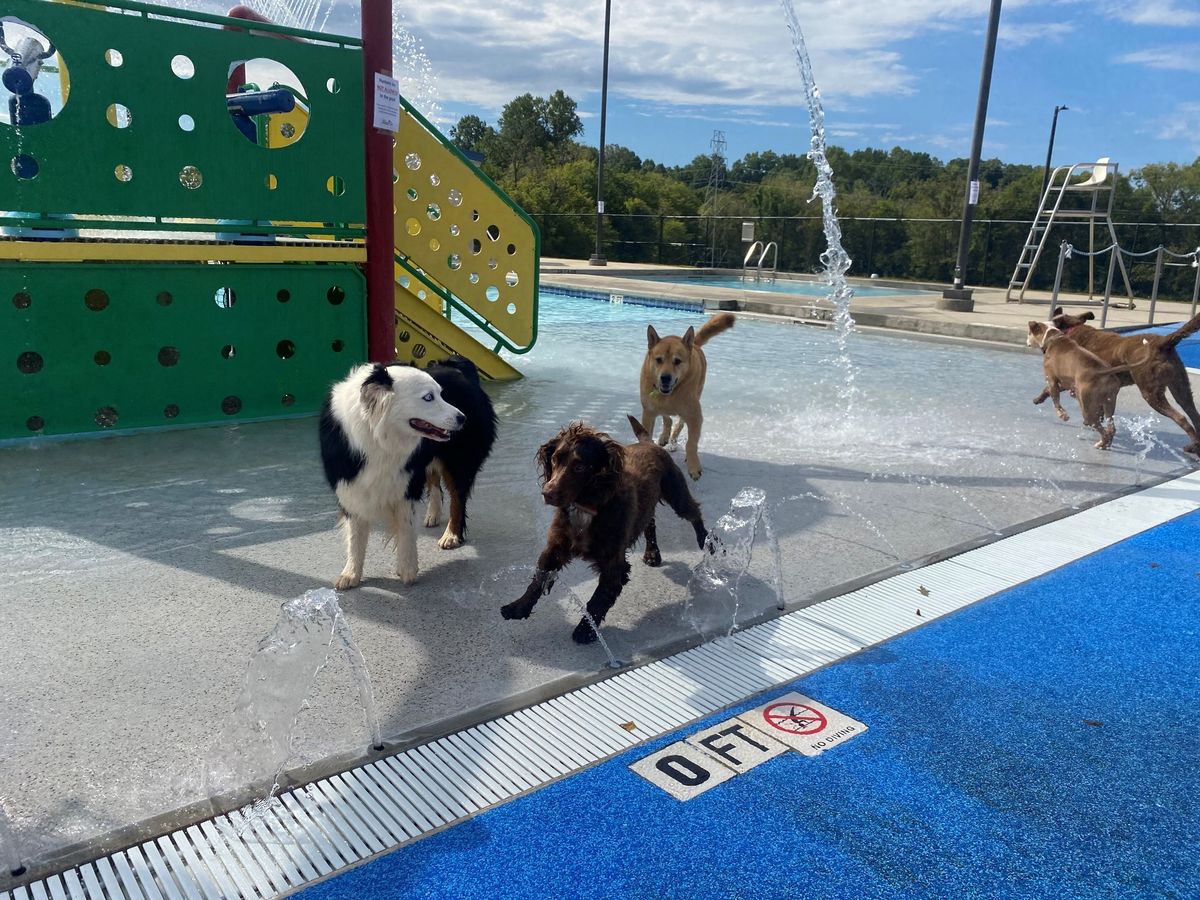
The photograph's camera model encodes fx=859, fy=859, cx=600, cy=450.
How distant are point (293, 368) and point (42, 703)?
4.61m

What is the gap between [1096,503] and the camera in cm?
563

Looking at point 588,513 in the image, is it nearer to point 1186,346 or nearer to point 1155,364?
point 1155,364

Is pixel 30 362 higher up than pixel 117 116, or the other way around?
pixel 117 116

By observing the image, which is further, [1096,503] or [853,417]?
[853,417]

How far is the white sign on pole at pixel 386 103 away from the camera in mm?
6617

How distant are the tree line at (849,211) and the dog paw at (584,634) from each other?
21.5m

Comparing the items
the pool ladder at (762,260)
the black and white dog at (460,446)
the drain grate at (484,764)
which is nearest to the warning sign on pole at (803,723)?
the drain grate at (484,764)

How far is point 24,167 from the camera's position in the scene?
5.78m

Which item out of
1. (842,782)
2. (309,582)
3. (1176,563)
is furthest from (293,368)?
(1176,563)

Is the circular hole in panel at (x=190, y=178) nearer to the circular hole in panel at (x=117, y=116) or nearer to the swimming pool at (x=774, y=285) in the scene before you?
the circular hole in panel at (x=117, y=116)

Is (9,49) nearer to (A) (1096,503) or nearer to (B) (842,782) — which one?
(B) (842,782)

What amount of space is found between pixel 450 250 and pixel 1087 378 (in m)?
5.72

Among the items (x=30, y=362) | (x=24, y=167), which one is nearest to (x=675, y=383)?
(x=30, y=362)

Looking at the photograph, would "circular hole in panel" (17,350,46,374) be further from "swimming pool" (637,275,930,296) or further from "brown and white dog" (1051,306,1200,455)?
"swimming pool" (637,275,930,296)
